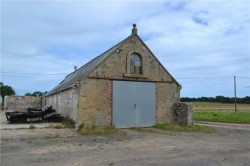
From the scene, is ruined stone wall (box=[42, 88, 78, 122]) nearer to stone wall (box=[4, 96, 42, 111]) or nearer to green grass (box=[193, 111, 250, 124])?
green grass (box=[193, 111, 250, 124])

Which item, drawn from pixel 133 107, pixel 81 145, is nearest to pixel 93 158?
pixel 81 145

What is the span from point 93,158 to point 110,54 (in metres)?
11.4

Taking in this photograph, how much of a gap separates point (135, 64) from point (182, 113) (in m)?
4.94

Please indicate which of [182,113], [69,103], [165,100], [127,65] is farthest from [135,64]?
[69,103]

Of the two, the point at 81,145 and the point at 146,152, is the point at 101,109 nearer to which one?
the point at 81,145

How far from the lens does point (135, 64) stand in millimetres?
21922

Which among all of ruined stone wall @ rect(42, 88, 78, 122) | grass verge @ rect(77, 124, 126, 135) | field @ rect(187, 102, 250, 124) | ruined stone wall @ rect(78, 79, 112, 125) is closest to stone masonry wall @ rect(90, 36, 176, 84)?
ruined stone wall @ rect(78, 79, 112, 125)

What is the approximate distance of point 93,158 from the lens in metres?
10.1

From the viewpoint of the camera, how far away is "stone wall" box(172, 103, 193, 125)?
871 inches

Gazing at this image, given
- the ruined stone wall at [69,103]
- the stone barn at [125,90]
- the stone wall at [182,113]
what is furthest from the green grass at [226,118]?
the ruined stone wall at [69,103]

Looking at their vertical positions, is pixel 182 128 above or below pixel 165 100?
below

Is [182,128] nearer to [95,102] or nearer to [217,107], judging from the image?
[95,102]

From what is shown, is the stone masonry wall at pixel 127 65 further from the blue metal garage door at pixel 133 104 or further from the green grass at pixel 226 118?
the green grass at pixel 226 118

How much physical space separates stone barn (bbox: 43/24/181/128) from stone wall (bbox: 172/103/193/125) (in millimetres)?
355
